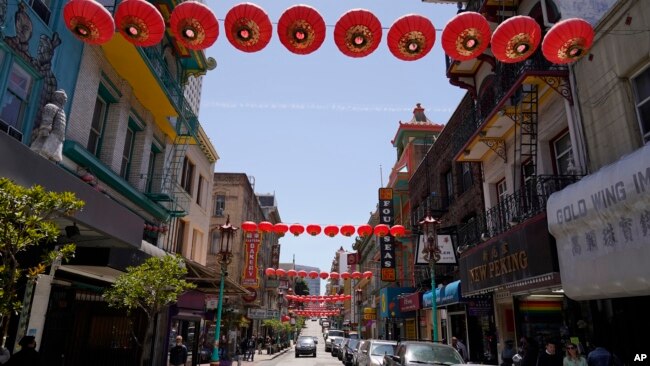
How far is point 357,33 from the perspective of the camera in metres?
8.17

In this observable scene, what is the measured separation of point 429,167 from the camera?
86.8ft

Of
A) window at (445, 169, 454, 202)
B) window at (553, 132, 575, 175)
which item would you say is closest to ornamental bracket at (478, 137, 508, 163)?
window at (553, 132, 575, 175)

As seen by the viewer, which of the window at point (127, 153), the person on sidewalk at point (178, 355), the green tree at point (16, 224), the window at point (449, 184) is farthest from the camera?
the window at point (449, 184)

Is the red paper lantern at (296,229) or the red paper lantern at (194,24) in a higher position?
the red paper lantern at (194,24)

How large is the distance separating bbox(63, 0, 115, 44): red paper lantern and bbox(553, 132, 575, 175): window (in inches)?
454

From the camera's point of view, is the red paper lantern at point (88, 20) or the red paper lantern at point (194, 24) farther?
the red paper lantern at point (194, 24)

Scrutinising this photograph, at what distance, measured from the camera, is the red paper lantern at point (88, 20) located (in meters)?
7.51

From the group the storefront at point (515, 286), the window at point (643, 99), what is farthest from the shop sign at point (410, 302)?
the window at point (643, 99)

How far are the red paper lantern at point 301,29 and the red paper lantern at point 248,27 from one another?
294 mm

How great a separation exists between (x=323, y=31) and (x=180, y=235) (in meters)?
16.4

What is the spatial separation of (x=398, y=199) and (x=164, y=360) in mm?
22528

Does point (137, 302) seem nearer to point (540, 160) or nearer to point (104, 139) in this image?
point (104, 139)

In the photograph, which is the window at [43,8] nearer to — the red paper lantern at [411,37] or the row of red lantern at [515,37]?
the red paper lantern at [411,37]

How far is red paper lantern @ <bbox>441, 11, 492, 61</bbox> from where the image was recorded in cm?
806
